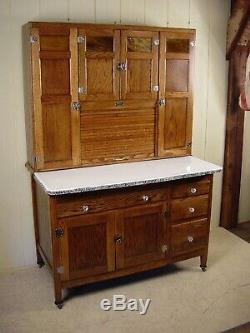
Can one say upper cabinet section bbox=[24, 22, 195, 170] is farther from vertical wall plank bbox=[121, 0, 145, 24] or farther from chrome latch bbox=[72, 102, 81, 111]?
vertical wall plank bbox=[121, 0, 145, 24]

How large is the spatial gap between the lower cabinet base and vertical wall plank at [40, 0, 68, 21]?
1.63m

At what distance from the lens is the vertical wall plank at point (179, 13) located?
3055 mm

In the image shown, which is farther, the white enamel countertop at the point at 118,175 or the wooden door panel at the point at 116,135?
the wooden door panel at the point at 116,135

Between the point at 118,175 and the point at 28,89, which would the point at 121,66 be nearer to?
the point at 28,89

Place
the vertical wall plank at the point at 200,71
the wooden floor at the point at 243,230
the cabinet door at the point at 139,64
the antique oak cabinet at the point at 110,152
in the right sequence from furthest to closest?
the wooden floor at the point at 243,230, the vertical wall plank at the point at 200,71, the cabinet door at the point at 139,64, the antique oak cabinet at the point at 110,152

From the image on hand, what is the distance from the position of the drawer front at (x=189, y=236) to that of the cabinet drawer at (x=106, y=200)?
0.89 ft

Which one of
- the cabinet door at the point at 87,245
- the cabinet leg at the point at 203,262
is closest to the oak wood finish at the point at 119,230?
the cabinet door at the point at 87,245

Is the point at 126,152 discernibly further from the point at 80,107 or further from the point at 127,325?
the point at 127,325

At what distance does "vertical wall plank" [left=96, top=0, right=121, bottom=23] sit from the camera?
2.80 meters

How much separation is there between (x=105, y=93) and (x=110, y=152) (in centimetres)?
41

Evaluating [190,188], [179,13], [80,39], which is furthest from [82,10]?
[190,188]

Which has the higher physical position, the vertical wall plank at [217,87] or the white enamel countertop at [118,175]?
the vertical wall plank at [217,87]

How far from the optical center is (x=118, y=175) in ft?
8.33

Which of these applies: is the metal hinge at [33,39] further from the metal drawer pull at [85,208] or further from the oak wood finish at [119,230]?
the metal drawer pull at [85,208]
